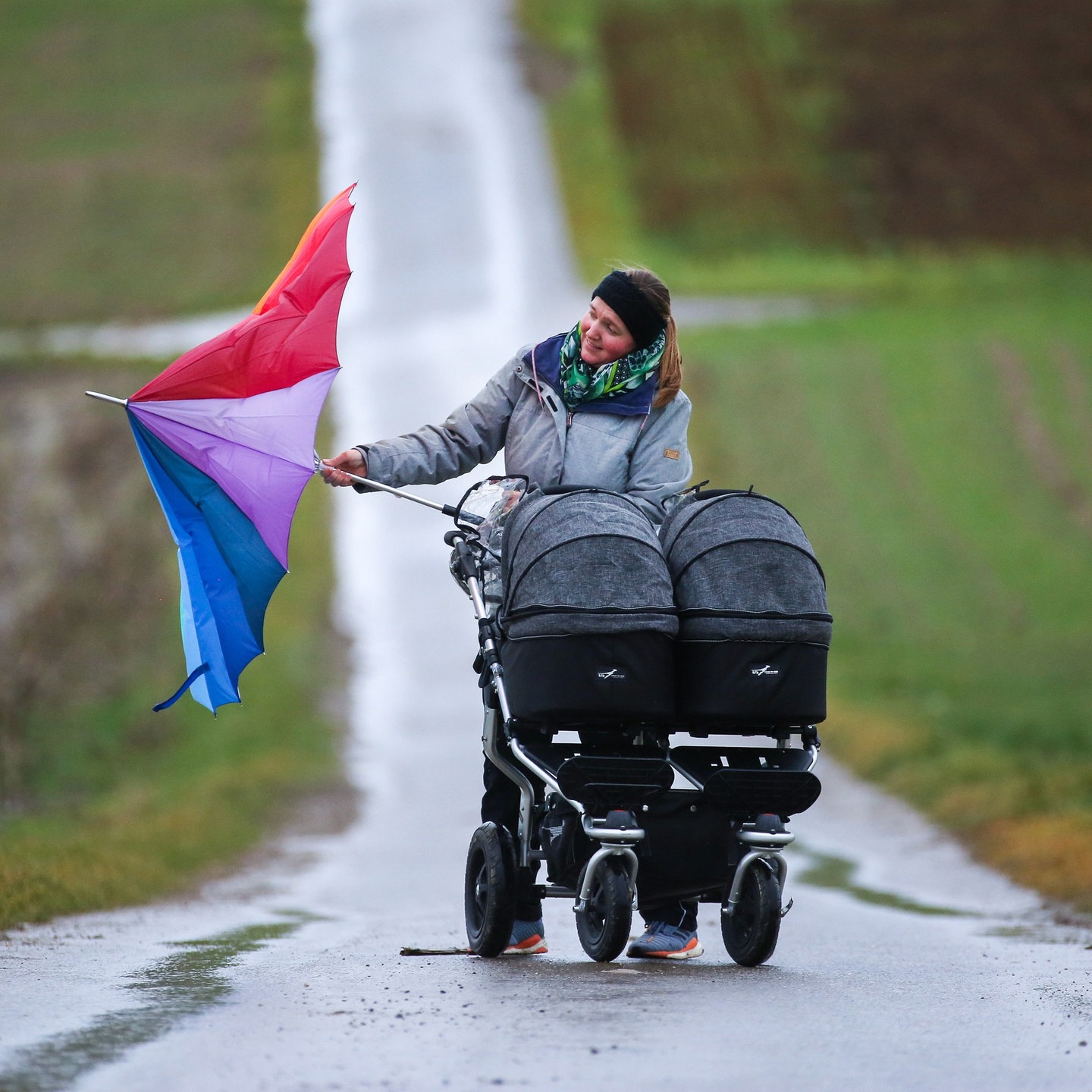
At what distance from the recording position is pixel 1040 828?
12.4 m

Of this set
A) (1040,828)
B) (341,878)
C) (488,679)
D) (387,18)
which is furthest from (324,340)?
(387,18)

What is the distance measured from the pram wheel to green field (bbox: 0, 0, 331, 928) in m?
2.98

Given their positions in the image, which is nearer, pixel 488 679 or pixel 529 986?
pixel 529 986

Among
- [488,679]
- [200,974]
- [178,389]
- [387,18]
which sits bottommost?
[200,974]

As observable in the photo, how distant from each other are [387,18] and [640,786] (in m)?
45.6

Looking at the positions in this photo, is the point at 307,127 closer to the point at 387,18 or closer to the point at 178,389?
the point at 387,18

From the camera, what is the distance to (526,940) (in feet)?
23.2

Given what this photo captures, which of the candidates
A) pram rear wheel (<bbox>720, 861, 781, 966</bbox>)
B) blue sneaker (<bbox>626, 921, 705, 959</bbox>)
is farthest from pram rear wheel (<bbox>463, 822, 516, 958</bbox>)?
pram rear wheel (<bbox>720, 861, 781, 966</bbox>)

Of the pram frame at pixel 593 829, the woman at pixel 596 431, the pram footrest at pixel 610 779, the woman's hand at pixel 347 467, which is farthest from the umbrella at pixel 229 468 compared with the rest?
the pram footrest at pixel 610 779

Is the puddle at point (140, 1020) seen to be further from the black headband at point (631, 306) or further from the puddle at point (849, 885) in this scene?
the puddle at point (849, 885)

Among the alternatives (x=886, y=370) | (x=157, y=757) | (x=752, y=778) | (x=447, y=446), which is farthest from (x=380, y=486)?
(x=886, y=370)

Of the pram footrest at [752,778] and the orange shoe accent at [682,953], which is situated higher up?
the pram footrest at [752,778]

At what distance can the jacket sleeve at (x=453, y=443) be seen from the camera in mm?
7094

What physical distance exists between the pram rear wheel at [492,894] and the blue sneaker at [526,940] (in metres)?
0.08
